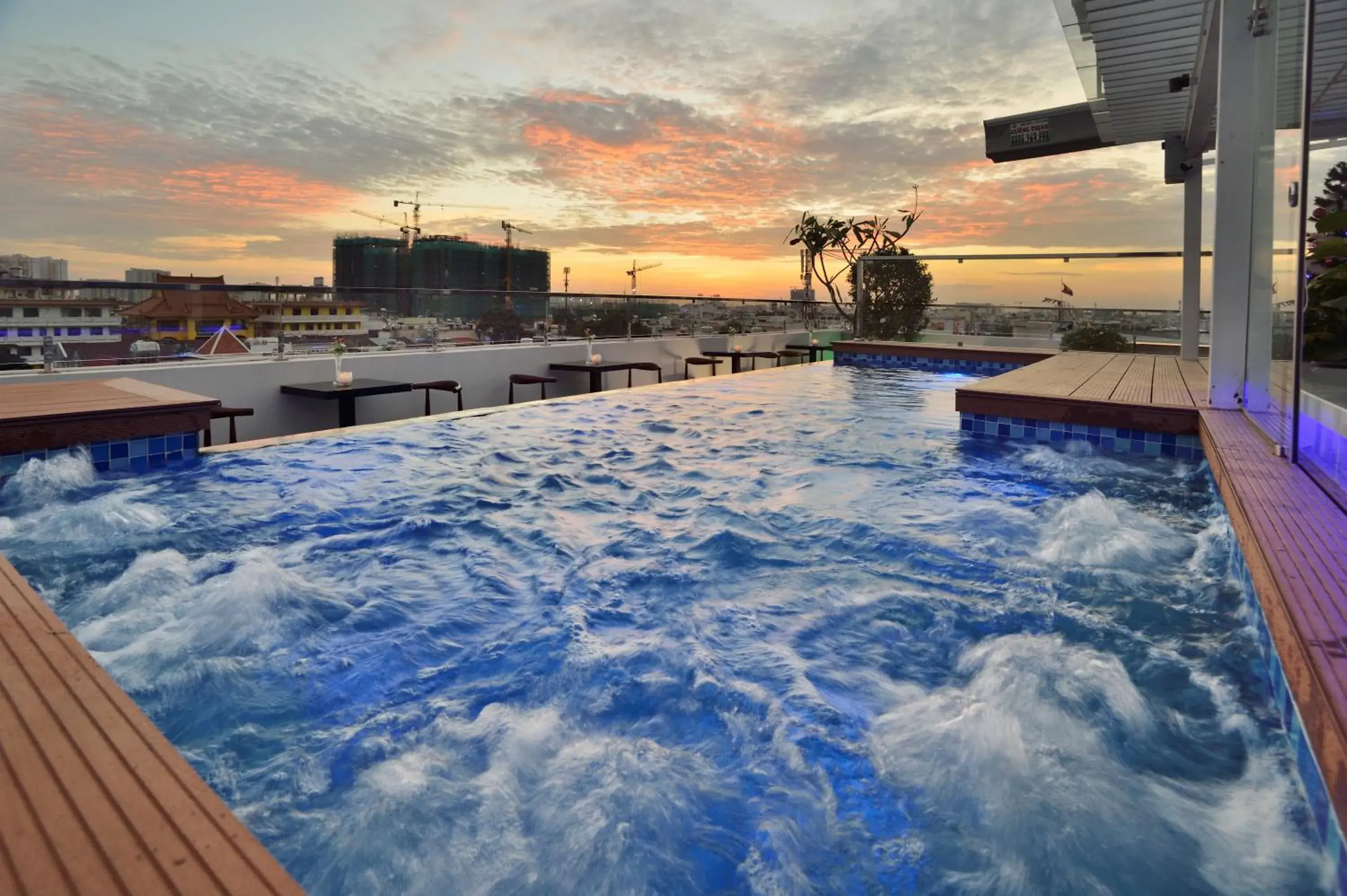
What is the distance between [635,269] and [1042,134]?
299 inches

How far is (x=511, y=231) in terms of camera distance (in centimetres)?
1700

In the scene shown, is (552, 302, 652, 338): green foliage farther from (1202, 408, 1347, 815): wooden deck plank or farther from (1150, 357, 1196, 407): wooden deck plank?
(1202, 408, 1347, 815): wooden deck plank

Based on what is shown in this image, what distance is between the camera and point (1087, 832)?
167 centimetres

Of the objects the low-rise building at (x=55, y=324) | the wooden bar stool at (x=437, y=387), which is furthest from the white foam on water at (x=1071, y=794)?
the low-rise building at (x=55, y=324)

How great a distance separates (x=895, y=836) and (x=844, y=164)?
13.9 meters

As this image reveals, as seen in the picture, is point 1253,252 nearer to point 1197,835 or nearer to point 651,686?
point 1197,835

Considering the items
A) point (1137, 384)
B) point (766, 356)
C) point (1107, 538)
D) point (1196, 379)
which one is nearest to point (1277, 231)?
point (1107, 538)

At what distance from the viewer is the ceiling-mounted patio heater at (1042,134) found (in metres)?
8.69

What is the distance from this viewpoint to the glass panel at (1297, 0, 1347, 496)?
2600 mm

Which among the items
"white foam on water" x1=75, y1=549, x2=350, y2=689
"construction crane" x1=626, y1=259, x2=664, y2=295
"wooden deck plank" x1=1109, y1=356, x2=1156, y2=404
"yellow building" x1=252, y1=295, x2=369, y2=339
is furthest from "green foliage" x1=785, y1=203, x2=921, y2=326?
"white foam on water" x1=75, y1=549, x2=350, y2=689

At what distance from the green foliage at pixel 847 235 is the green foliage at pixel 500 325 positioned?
25.0 ft

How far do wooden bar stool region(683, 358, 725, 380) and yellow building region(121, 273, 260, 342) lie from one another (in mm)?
5521

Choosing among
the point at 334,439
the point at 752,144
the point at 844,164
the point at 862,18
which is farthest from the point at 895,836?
the point at 844,164

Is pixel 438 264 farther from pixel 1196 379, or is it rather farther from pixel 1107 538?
pixel 1107 538
